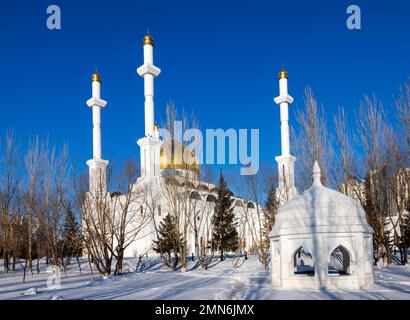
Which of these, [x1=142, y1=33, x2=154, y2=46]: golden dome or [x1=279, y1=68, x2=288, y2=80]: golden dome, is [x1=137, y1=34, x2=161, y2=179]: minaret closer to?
[x1=142, y1=33, x2=154, y2=46]: golden dome

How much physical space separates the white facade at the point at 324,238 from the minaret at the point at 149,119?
76.3 feet

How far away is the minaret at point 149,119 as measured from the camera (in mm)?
34094

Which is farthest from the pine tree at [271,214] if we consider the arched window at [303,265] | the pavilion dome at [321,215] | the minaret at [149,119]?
the pavilion dome at [321,215]

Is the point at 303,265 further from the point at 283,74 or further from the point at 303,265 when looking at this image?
the point at 283,74

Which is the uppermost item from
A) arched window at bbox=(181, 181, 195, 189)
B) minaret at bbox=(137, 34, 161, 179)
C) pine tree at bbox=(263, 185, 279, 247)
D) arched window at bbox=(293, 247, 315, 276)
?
minaret at bbox=(137, 34, 161, 179)

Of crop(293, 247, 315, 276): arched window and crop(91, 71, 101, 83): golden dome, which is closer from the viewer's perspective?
crop(293, 247, 315, 276): arched window

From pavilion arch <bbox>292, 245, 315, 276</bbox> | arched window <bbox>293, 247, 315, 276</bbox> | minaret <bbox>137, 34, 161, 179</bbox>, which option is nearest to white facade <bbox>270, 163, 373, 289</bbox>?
pavilion arch <bbox>292, 245, 315, 276</bbox>

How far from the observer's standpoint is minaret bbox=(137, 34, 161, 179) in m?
34.1

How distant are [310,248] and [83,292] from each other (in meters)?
6.30

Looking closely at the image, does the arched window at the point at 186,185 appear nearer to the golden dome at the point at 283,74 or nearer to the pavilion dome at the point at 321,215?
the pavilion dome at the point at 321,215

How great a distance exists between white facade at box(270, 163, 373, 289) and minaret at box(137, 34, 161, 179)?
23.3 m

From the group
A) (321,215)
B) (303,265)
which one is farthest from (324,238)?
(303,265)

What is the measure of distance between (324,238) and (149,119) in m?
25.0
